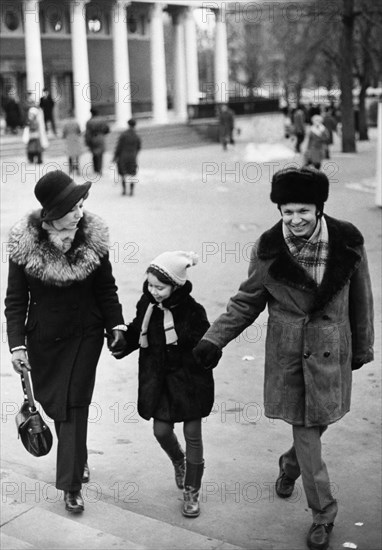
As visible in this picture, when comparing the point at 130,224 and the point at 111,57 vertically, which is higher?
the point at 111,57

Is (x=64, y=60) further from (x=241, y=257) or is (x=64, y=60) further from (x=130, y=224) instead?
(x=241, y=257)

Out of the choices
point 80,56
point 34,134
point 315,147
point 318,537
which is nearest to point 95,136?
point 34,134

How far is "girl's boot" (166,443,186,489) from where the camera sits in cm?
504

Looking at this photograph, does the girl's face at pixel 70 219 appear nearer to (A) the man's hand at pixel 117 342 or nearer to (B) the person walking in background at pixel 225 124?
(A) the man's hand at pixel 117 342

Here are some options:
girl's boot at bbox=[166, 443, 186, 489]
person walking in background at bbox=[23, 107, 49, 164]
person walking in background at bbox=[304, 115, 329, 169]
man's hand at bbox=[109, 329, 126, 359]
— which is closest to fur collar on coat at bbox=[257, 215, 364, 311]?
man's hand at bbox=[109, 329, 126, 359]

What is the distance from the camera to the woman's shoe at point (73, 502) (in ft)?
15.5

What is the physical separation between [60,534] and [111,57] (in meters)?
45.8

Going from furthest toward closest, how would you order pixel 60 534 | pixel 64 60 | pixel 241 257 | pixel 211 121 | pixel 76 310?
pixel 64 60, pixel 211 121, pixel 241 257, pixel 76 310, pixel 60 534

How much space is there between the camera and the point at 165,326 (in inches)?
185

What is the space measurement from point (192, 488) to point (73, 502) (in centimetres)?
63

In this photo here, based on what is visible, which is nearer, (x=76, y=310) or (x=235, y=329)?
(x=235, y=329)

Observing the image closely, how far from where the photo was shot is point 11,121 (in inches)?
1341

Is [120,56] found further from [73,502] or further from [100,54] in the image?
[73,502]

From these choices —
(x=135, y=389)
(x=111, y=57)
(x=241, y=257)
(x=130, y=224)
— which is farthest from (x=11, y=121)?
(x=135, y=389)
